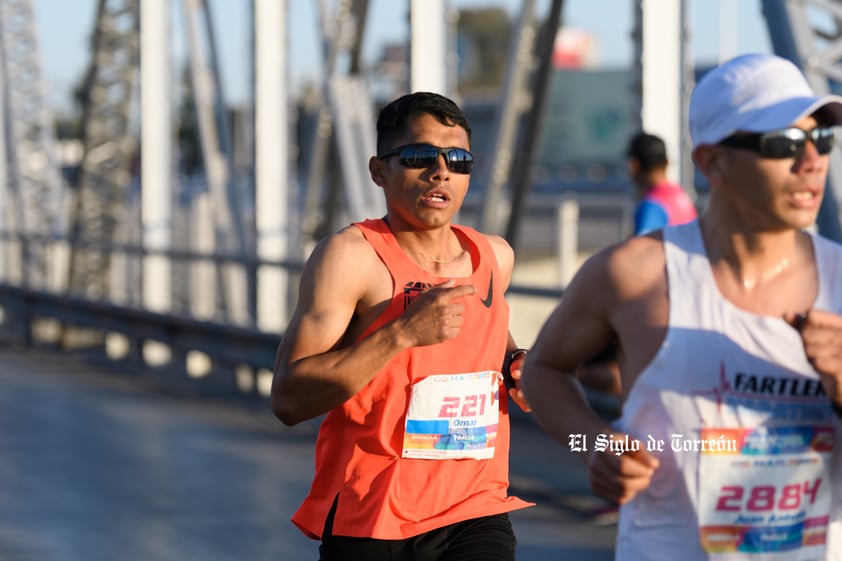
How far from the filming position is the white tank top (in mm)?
3145

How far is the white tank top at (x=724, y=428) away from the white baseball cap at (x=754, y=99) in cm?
25

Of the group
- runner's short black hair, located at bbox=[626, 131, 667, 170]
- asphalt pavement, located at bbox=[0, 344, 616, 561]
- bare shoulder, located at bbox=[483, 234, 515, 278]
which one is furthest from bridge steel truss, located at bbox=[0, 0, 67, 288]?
bare shoulder, located at bbox=[483, 234, 515, 278]

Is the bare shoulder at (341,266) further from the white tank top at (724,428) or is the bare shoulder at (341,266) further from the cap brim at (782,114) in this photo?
the cap brim at (782,114)

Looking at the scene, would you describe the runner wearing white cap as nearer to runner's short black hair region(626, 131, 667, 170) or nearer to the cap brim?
the cap brim

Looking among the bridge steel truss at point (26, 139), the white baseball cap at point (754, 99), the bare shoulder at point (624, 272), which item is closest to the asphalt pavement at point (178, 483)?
the bare shoulder at point (624, 272)

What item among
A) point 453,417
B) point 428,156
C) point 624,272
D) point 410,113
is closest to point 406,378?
point 453,417

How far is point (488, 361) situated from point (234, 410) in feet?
30.9

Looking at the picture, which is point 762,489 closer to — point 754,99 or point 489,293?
point 754,99

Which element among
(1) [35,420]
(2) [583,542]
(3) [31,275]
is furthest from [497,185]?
(3) [31,275]

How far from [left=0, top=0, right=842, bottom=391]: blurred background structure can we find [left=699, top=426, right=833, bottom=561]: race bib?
148 inches

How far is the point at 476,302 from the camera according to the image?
429cm

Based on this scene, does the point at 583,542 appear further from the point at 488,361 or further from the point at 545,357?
the point at 545,357

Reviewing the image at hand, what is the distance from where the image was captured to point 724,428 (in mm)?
3158

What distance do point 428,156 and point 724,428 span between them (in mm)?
1426
